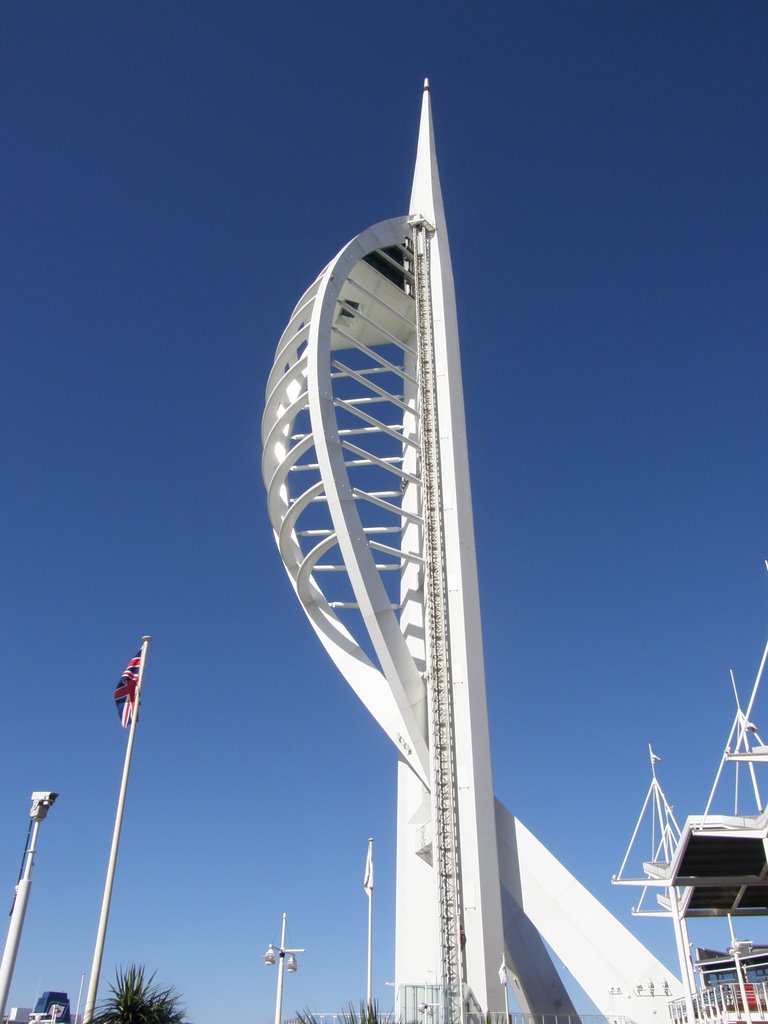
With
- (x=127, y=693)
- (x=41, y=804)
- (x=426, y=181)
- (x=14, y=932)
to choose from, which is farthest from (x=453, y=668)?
(x=426, y=181)

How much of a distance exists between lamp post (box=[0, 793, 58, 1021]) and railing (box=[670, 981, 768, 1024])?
47.1ft

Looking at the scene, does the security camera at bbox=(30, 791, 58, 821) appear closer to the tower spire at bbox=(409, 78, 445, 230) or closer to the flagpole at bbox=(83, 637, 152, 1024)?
the flagpole at bbox=(83, 637, 152, 1024)

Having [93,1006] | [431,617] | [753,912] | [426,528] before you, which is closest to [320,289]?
[426,528]

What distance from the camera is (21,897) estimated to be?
9953 millimetres

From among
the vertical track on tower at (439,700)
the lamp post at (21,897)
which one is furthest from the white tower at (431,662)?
the lamp post at (21,897)

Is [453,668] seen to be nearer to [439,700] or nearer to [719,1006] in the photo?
[439,700]

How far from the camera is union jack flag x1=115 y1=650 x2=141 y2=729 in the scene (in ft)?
54.7

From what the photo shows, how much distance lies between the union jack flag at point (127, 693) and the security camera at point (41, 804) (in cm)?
602

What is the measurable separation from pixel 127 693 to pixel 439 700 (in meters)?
7.79

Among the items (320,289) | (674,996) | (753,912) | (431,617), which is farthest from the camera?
(753,912)

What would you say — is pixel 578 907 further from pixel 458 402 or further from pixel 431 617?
pixel 458 402

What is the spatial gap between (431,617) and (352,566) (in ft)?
9.33

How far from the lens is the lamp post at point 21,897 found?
9.61 m

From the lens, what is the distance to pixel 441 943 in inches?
736
